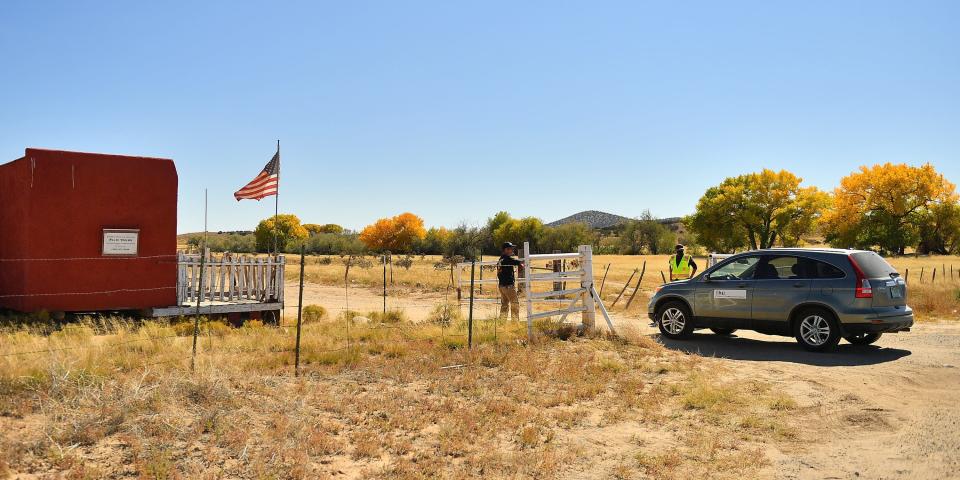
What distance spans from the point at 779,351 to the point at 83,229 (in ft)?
41.9

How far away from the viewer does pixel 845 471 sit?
5242 millimetres

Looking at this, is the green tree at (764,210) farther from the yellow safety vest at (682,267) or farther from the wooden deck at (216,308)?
the wooden deck at (216,308)

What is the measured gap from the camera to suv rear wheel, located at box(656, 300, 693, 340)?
11.9m

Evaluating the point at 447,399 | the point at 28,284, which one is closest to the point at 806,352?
the point at 447,399

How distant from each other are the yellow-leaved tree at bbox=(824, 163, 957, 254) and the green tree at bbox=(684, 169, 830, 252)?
88.4 inches

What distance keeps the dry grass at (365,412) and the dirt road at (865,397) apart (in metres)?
0.42

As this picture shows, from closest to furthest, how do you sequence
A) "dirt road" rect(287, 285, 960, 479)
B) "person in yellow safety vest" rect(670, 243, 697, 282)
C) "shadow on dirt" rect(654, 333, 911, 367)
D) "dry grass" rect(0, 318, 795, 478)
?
"dry grass" rect(0, 318, 795, 478) → "dirt road" rect(287, 285, 960, 479) → "shadow on dirt" rect(654, 333, 911, 367) → "person in yellow safety vest" rect(670, 243, 697, 282)

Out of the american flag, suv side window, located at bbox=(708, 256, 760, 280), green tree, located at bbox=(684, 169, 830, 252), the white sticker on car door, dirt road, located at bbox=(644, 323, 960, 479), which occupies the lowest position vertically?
dirt road, located at bbox=(644, 323, 960, 479)

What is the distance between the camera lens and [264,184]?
50.1 feet

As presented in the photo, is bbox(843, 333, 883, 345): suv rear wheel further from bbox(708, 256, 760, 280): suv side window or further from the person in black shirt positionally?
the person in black shirt

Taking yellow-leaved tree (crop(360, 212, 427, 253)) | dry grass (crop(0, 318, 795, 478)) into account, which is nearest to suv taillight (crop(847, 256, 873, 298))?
dry grass (crop(0, 318, 795, 478))

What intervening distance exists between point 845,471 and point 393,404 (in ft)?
13.8

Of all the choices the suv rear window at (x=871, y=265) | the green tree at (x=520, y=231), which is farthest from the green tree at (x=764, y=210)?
the suv rear window at (x=871, y=265)

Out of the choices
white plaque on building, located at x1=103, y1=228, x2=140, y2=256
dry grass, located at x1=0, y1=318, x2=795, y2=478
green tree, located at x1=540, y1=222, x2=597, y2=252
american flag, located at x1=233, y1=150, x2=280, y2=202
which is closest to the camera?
dry grass, located at x1=0, y1=318, x2=795, y2=478
